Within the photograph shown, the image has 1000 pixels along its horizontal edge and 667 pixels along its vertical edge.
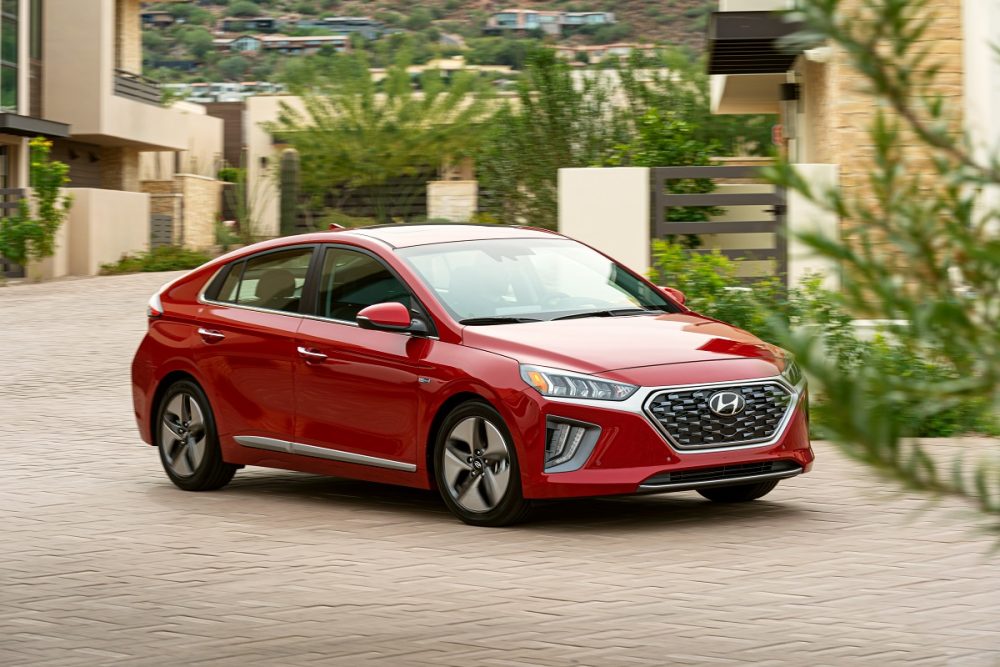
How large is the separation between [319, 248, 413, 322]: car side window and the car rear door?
0.67ft

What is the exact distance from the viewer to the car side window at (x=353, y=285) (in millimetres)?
9664

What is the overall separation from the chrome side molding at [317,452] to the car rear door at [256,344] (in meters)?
0.03

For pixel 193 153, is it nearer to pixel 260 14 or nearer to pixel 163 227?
pixel 163 227

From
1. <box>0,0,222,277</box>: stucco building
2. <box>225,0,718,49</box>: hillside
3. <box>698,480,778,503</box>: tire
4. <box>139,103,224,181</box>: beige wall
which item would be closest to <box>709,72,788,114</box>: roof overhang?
<box>0,0,222,277</box>: stucco building

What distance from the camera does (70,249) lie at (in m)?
37.7

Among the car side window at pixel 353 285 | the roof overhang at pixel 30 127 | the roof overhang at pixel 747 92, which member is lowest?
the car side window at pixel 353 285

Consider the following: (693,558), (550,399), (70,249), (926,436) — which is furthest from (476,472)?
(70,249)

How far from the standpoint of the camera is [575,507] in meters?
9.65

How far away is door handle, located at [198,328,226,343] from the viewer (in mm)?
10463

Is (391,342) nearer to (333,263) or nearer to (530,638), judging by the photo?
(333,263)

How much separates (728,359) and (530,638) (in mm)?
2786

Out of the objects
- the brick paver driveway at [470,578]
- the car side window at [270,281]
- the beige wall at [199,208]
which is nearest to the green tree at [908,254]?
the brick paver driveway at [470,578]

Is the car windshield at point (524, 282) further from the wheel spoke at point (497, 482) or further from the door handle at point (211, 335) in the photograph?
the door handle at point (211, 335)

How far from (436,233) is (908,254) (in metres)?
7.10
